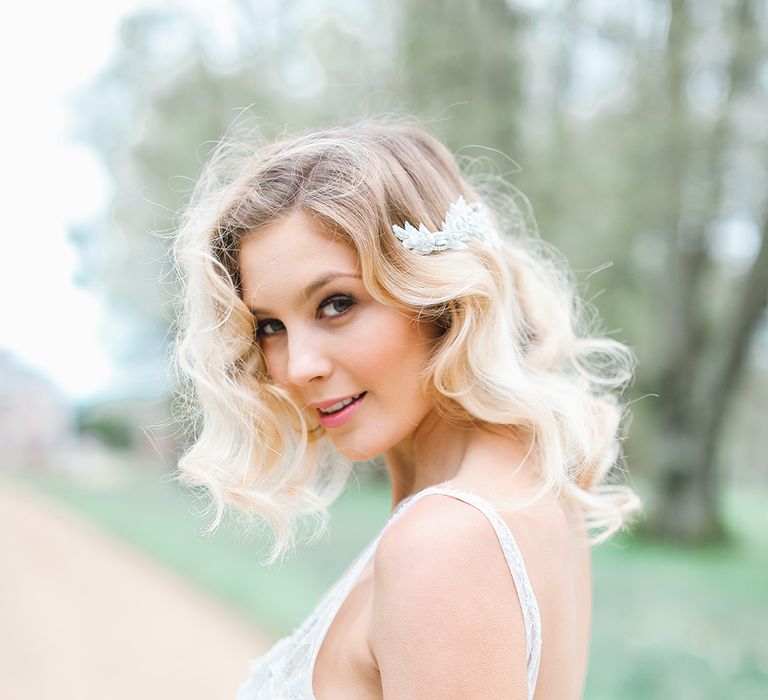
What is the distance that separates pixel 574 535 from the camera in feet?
6.57

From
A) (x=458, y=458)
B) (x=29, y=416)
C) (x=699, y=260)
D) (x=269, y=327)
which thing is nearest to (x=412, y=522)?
(x=458, y=458)

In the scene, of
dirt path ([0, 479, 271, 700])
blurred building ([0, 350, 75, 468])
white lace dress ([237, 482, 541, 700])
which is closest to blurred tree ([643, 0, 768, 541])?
dirt path ([0, 479, 271, 700])

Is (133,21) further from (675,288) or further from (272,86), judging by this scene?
(675,288)

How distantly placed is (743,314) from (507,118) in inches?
159

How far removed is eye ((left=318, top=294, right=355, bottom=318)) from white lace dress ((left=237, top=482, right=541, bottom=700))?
1.35 ft

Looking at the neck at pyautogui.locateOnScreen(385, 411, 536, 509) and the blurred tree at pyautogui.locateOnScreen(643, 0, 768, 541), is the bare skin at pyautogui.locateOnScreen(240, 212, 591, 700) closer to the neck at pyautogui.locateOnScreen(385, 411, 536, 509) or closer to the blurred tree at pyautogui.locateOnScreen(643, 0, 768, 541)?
the neck at pyautogui.locateOnScreen(385, 411, 536, 509)

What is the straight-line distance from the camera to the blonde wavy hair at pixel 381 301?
184 cm

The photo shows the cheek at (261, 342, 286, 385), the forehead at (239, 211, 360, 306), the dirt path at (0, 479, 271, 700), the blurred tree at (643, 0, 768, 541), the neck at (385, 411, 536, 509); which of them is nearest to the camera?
the neck at (385, 411, 536, 509)

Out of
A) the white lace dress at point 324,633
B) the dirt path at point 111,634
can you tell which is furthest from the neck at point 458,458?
the dirt path at point 111,634

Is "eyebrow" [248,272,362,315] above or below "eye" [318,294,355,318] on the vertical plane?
above

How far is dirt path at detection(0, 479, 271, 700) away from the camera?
22.8 feet

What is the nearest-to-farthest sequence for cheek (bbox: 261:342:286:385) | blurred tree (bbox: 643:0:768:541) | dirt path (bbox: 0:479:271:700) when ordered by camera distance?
cheek (bbox: 261:342:286:385)
dirt path (bbox: 0:479:271:700)
blurred tree (bbox: 643:0:768:541)

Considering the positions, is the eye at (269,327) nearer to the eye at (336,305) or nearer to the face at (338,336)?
the face at (338,336)

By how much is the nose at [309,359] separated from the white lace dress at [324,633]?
326mm
